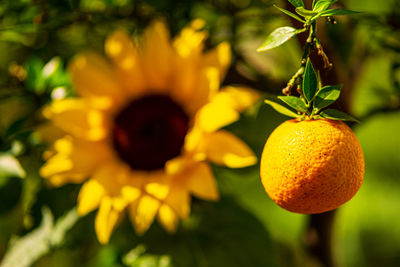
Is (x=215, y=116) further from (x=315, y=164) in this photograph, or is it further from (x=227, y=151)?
(x=315, y=164)

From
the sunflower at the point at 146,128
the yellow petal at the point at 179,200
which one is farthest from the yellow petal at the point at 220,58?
the yellow petal at the point at 179,200

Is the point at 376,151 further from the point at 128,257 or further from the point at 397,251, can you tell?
the point at 128,257

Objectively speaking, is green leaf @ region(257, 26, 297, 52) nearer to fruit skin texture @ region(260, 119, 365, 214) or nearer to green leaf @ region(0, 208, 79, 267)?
fruit skin texture @ region(260, 119, 365, 214)

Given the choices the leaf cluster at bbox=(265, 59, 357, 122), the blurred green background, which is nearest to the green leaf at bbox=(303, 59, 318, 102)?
the leaf cluster at bbox=(265, 59, 357, 122)

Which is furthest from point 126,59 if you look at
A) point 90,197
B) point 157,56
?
point 90,197

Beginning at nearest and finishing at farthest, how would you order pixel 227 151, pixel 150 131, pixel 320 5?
pixel 320 5 < pixel 227 151 < pixel 150 131

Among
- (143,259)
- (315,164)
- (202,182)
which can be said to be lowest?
(143,259)

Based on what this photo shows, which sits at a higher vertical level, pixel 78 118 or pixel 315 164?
pixel 315 164

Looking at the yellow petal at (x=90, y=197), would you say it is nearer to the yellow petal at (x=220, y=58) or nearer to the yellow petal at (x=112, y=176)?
the yellow petal at (x=112, y=176)

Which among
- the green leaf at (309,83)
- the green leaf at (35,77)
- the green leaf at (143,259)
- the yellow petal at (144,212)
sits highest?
the green leaf at (309,83)
